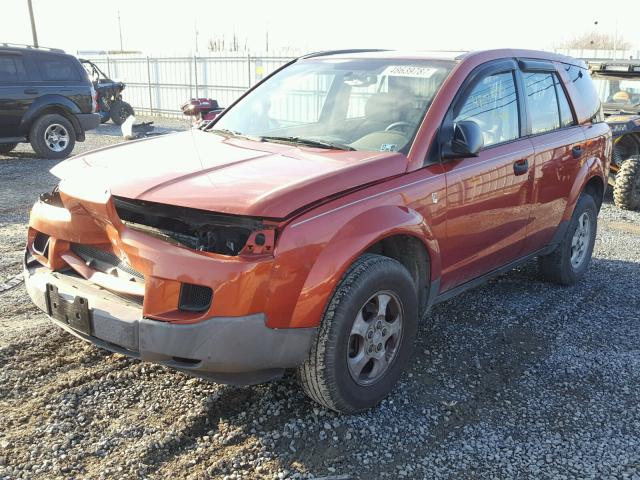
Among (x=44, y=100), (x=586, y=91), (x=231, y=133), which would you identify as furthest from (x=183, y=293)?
(x=44, y=100)

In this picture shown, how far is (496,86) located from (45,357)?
3284 millimetres

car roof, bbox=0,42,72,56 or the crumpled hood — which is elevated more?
→ car roof, bbox=0,42,72,56

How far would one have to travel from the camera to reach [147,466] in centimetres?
277

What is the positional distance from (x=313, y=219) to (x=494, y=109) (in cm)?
191

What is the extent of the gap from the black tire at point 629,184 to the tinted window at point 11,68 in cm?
1024

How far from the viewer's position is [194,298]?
2729 millimetres

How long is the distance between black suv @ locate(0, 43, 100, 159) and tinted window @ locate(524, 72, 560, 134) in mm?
9752

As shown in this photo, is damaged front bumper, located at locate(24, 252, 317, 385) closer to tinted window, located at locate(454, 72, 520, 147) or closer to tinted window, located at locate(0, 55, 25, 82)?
tinted window, located at locate(454, 72, 520, 147)

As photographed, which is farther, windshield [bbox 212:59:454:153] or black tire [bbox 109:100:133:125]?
black tire [bbox 109:100:133:125]

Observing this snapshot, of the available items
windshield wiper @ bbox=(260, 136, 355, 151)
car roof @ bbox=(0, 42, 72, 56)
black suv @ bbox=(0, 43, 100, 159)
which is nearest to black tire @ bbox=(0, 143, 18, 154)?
black suv @ bbox=(0, 43, 100, 159)

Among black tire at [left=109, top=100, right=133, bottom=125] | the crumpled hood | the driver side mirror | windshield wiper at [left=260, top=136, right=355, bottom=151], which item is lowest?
black tire at [left=109, top=100, right=133, bottom=125]

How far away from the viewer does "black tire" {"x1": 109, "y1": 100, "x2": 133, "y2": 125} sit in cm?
1952

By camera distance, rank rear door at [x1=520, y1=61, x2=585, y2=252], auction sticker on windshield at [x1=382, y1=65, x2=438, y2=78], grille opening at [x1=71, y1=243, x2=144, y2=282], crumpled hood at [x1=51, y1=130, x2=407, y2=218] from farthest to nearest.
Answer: rear door at [x1=520, y1=61, x2=585, y2=252]
auction sticker on windshield at [x1=382, y1=65, x2=438, y2=78]
grille opening at [x1=71, y1=243, x2=144, y2=282]
crumpled hood at [x1=51, y1=130, x2=407, y2=218]

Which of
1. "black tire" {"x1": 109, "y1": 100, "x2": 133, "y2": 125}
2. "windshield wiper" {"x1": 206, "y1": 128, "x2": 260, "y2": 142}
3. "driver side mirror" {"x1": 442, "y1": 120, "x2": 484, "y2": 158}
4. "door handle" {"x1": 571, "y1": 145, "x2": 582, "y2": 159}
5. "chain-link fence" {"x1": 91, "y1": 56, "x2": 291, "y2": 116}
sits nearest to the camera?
"driver side mirror" {"x1": 442, "y1": 120, "x2": 484, "y2": 158}
